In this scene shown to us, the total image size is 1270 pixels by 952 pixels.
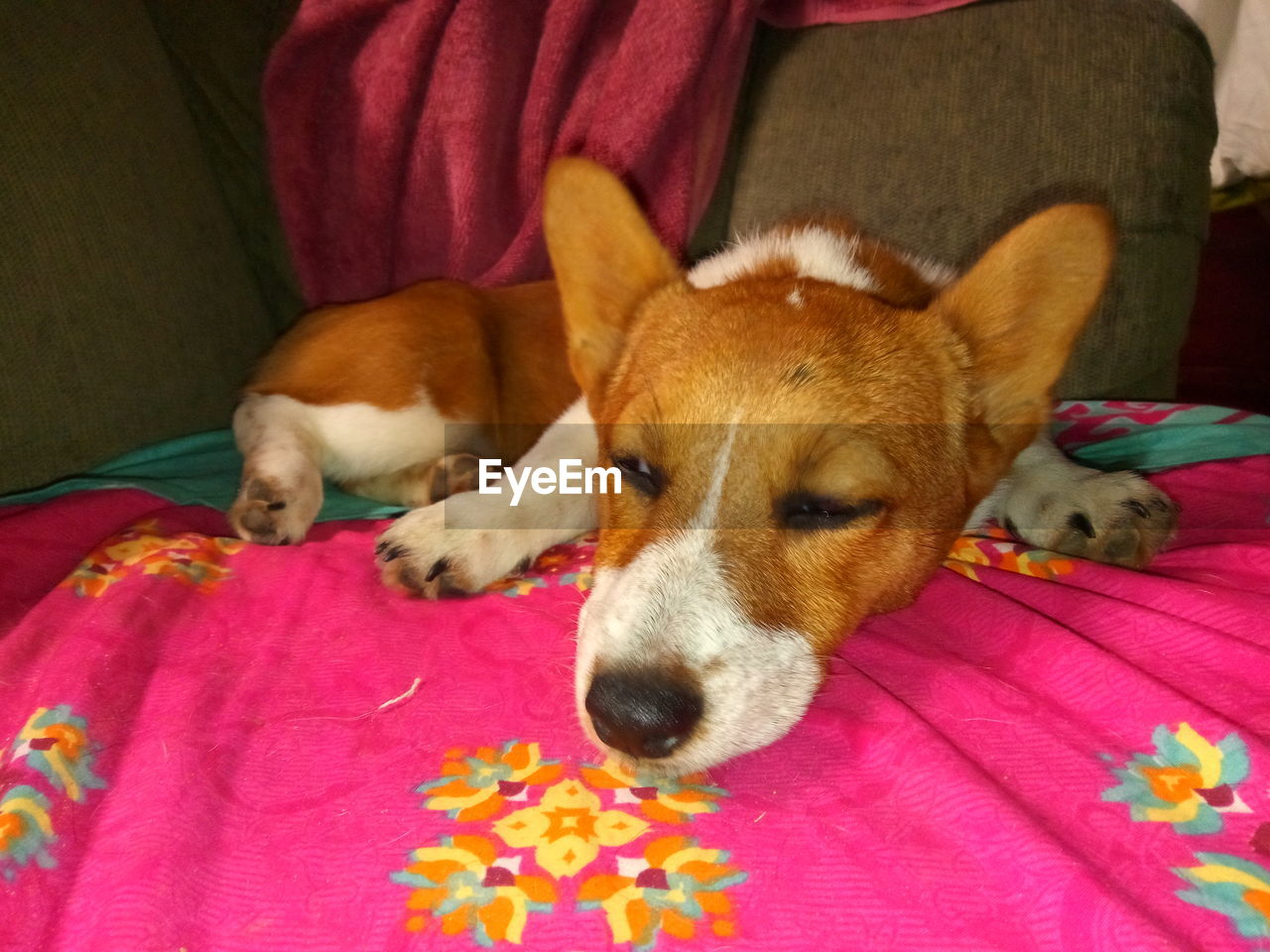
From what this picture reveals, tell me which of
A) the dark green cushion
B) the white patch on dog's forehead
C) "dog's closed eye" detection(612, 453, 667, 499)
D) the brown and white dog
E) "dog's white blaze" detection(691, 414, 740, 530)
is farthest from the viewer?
the dark green cushion

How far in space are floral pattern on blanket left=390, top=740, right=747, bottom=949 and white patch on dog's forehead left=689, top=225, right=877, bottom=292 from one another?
108cm

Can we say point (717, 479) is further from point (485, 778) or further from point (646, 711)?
point (485, 778)

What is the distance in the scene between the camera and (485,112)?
8.30 feet

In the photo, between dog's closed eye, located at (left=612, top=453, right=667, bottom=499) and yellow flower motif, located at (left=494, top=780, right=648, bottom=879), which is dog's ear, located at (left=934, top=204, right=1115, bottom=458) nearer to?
dog's closed eye, located at (left=612, top=453, right=667, bottom=499)

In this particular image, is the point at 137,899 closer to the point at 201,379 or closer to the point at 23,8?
the point at 201,379

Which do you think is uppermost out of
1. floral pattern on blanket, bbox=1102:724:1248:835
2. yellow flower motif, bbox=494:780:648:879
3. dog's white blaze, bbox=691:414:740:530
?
dog's white blaze, bbox=691:414:740:530

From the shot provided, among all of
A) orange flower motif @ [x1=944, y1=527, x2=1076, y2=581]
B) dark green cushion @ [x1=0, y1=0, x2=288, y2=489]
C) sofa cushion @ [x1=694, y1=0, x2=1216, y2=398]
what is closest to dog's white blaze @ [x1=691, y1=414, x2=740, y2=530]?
orange flower motif @ [x1=944, y1=527, x2=1076, y2=581]

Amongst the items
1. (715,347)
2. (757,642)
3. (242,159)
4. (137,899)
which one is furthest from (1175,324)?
(242,159)

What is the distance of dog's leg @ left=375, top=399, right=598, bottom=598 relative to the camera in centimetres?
167

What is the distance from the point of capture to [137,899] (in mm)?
956

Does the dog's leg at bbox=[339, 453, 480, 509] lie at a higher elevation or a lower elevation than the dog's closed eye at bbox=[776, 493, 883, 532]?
lower

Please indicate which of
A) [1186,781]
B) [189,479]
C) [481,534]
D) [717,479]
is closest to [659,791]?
[717,479]

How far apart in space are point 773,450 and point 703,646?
1.07ft

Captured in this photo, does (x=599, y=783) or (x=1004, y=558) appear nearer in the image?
(x=599, y=783)
